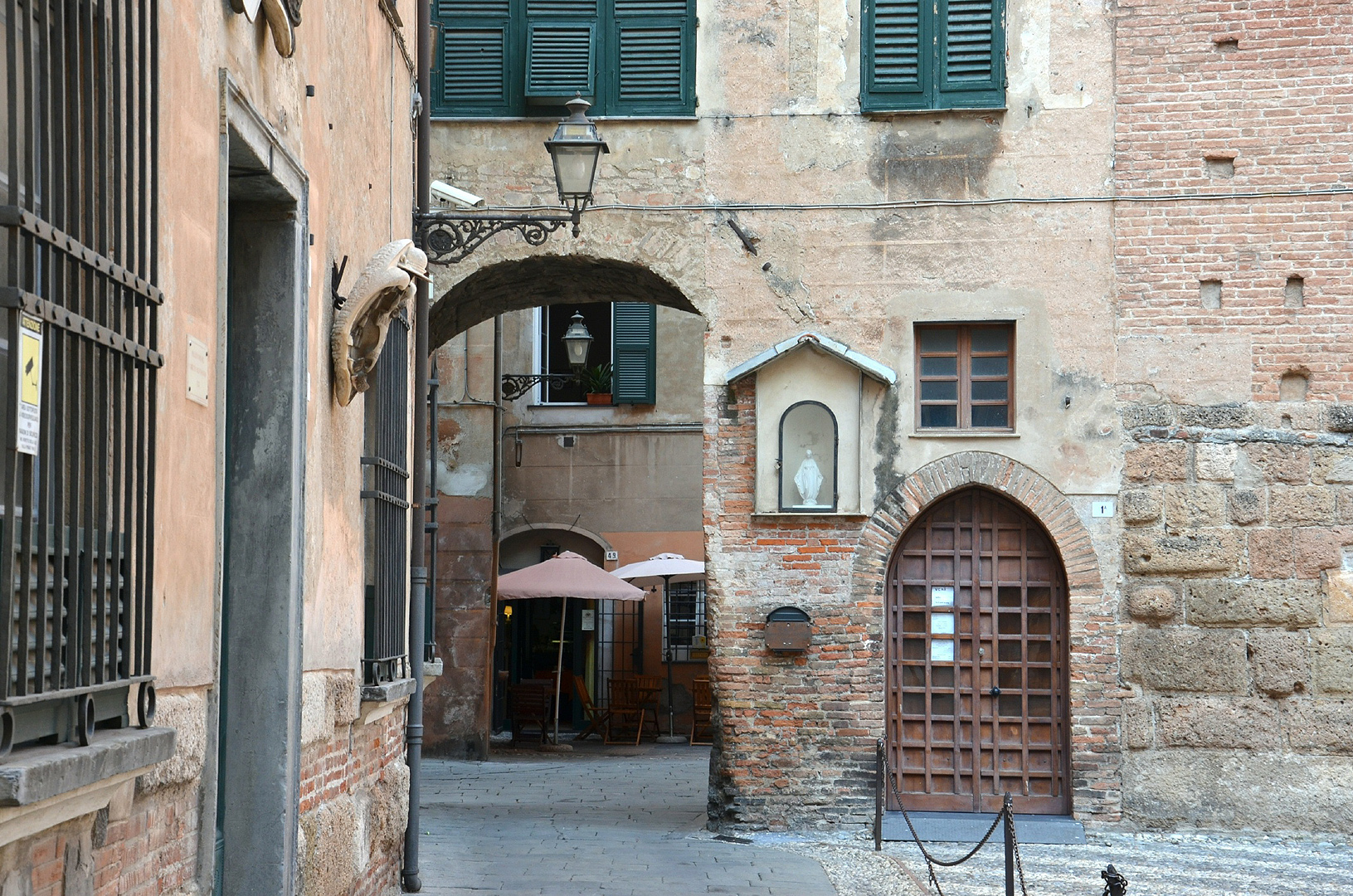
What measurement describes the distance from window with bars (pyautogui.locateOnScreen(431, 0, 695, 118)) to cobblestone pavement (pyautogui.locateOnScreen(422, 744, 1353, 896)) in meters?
5.61

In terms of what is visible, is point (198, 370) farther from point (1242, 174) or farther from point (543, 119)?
point (1242, 174)

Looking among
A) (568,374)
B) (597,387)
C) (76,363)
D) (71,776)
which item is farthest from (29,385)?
(597,387)

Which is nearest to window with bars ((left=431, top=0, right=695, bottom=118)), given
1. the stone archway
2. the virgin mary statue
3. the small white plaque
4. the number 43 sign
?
the stone archway

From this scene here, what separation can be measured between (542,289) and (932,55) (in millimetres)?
3844

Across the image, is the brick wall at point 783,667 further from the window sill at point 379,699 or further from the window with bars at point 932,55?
the window sill at point 379,699

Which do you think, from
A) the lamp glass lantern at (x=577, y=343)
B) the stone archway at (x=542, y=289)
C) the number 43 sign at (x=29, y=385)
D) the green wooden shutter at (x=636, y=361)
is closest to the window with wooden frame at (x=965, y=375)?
the stone archway at (x=542, y=289)

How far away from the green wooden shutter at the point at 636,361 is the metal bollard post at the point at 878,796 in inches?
345

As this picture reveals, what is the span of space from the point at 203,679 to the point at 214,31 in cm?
187

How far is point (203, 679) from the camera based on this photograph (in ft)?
14.8

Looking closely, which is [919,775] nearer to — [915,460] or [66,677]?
[915,460]

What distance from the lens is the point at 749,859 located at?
10.8m

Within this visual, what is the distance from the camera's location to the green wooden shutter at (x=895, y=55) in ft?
40.5

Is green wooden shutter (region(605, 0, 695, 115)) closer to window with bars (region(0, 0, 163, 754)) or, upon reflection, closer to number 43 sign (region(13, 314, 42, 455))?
window with bars (region(0, 0, 163, 754))

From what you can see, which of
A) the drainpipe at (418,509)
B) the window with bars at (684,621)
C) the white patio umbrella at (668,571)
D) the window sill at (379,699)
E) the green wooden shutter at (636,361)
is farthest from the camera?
the window with bars at (684,621)
